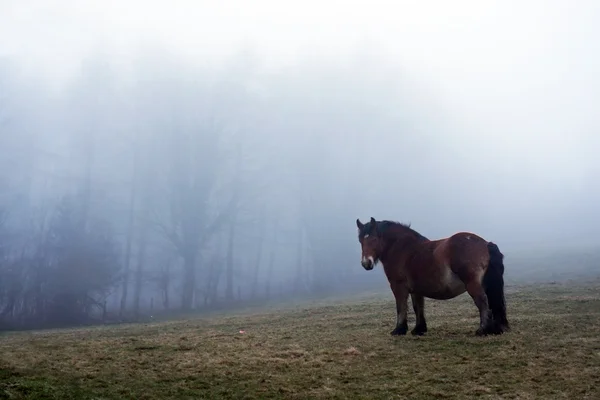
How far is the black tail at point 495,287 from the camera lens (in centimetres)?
1126

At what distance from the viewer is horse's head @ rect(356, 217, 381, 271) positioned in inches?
500

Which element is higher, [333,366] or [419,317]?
[419,317]

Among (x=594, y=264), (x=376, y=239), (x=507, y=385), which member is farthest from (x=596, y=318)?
(x=594, y=264)

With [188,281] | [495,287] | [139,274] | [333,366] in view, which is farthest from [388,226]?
[139,274]

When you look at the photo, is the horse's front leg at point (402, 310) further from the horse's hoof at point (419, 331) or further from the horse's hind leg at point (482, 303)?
the horse's hind leg at point (482, 303)

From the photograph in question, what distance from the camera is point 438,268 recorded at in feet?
38.3

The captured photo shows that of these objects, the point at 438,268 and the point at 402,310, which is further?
the point at 402,310

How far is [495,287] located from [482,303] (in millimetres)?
555

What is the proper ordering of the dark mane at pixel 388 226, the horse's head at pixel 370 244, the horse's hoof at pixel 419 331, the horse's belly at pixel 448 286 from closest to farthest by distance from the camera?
the horse's belly at pixel 448 286, the horse's hoof at pixel 419 331, the horse's head at pixel 370 244, the dark mane at pixel 388 226

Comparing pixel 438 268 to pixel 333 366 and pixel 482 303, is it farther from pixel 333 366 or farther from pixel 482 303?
pixel 333 366

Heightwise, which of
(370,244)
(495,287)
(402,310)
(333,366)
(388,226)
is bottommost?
(333,366)

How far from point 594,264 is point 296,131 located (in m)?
48.3

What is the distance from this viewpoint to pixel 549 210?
111 metres

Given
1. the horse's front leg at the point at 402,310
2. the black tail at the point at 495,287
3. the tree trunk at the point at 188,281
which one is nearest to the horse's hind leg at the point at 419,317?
the horse's front leg at the point at 402,310
